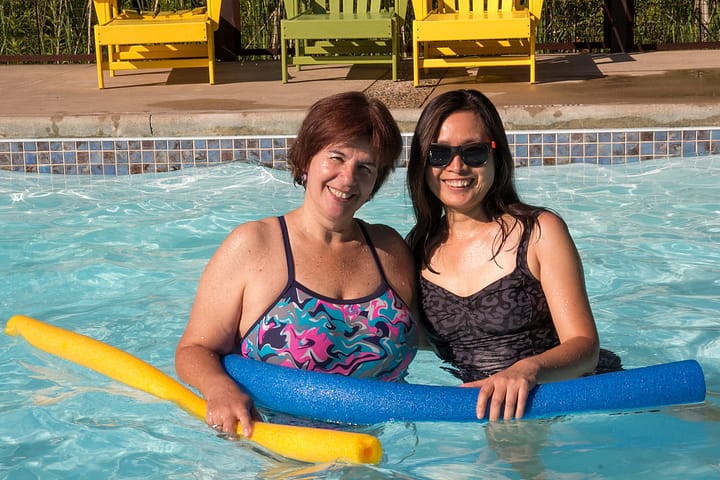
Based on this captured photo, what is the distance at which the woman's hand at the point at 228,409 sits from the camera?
2.52m

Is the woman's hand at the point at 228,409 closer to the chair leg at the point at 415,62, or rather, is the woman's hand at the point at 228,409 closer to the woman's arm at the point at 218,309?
the woman's arm at the point at 218,309

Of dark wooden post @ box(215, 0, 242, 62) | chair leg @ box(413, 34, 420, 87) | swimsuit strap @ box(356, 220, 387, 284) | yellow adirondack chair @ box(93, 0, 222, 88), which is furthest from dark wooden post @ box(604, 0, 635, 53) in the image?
swimsuit strap @ box(356, 220, 387, 284)

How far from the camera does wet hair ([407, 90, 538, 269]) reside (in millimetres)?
2967

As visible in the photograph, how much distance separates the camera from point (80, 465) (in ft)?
10.5

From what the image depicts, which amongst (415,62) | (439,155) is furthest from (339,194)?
(415,62)

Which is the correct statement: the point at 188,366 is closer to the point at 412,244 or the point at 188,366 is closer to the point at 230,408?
the point at 230,408

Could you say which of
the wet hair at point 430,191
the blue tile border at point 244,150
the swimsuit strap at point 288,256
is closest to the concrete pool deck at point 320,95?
the blue tile border at point 244,150

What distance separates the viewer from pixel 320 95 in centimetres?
782

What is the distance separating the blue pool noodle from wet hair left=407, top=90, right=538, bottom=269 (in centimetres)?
59

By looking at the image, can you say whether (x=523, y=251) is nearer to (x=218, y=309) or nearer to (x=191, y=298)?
(x=218, y=309)

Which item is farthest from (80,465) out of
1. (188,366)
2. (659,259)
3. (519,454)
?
(659,259)

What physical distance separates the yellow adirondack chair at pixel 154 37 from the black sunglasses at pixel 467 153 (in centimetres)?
558

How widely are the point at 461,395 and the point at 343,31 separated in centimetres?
597

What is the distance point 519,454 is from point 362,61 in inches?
236
